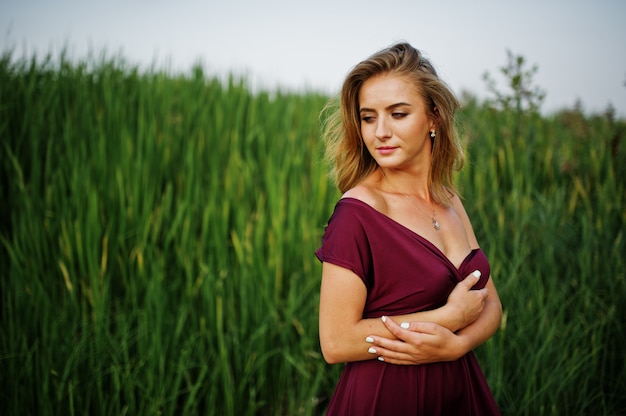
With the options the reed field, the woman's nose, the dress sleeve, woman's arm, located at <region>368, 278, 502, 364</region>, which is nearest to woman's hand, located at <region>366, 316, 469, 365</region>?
woman's arm, located at <region>368, 278, 502, 364</region>

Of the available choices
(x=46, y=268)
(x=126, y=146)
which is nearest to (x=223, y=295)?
(x=46, y=268)

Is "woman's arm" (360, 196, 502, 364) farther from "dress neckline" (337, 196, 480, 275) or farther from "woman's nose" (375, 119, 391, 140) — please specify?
"woman's nose" (375, 119, 391, 140)

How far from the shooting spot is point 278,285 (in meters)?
2.89

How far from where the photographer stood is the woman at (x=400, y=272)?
4.23 feet

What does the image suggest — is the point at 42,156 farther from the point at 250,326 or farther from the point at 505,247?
the point at 505,247

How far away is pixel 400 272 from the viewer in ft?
4.30

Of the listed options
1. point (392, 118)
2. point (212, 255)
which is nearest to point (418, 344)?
point (392, 118)

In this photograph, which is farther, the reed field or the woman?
the reed field

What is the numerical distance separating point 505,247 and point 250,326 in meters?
1.70

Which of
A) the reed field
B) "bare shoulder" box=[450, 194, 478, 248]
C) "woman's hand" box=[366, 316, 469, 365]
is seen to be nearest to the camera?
"woman's hand" box=[366, 316, 469, 365]

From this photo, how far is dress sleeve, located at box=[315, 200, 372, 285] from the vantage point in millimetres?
1273

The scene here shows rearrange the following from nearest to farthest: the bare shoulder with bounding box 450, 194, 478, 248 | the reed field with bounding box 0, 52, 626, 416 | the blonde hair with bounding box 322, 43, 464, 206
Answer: the blonde hair with bounding box 322, 43, 464, 206, the bare shoulder with bounding box 450, 194, 478, 248, the reed field with bounding box 0, 52, 626, 416

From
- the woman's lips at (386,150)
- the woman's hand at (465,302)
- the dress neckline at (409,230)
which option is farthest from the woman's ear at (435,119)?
the woman's hand at (465,302)

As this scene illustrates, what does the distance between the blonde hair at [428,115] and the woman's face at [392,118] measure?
0.09 ft
